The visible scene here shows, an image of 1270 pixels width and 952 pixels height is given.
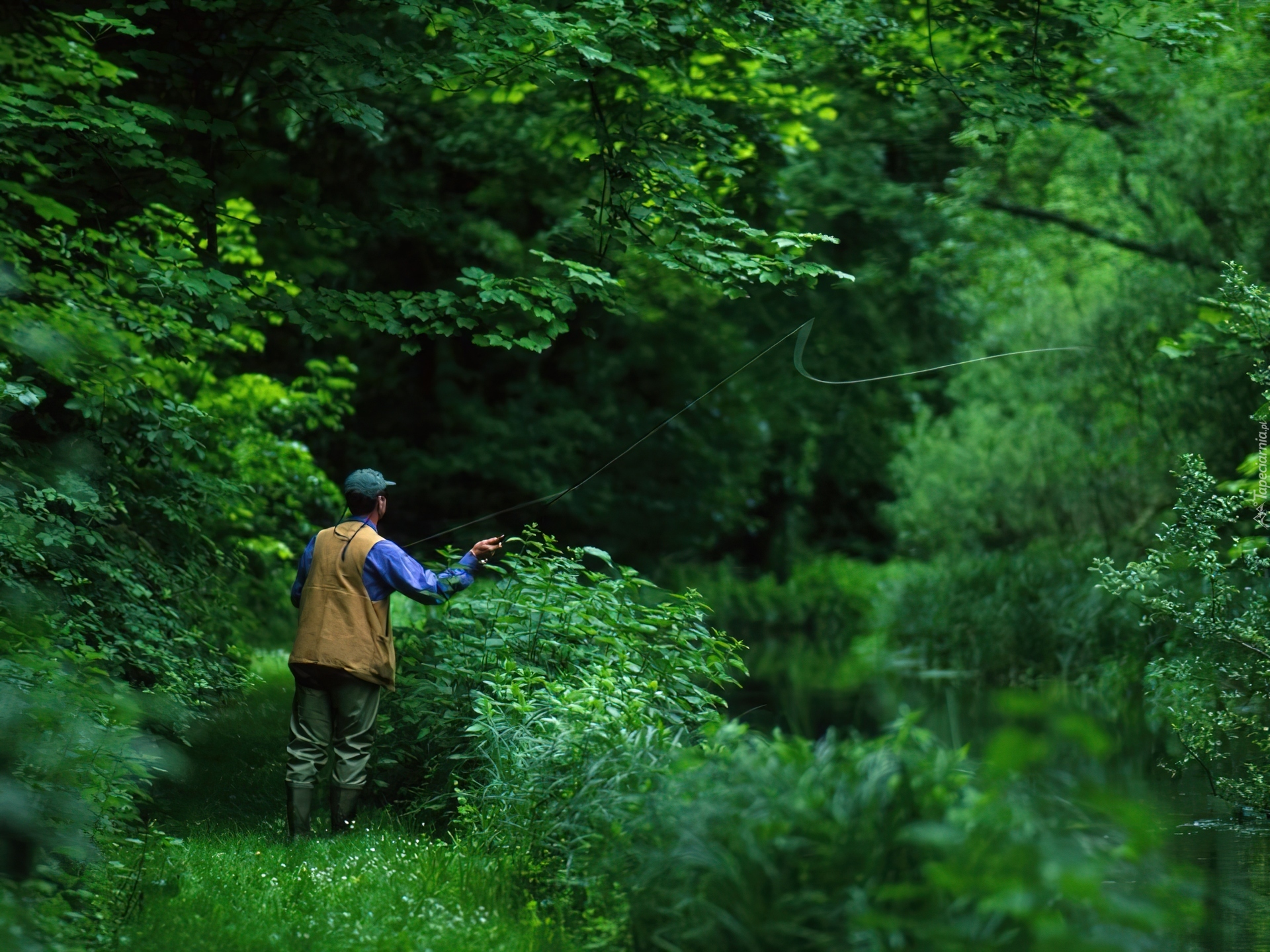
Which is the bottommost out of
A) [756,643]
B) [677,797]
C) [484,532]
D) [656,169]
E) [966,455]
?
[756,643]

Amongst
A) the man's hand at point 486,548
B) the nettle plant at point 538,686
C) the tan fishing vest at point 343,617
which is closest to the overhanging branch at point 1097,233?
the nettle plant at point 538,686

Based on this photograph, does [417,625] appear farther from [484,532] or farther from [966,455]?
[966,455]

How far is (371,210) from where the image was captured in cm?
1877

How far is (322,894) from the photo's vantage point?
5066 millimetres

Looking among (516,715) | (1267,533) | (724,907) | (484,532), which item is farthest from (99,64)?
(484,532)

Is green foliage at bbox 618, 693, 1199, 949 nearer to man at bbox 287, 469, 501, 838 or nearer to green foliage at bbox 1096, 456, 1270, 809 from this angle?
man at bbox 287, 469, 501, 838

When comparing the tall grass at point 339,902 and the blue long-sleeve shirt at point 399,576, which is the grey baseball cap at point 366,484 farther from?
the tall grass at point 339,902

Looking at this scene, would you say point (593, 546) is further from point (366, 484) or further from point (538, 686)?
point (366, 484)

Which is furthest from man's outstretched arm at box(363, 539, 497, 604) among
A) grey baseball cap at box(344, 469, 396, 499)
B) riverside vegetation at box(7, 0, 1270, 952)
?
riverside vegetation at box(7, 0, 1270, 952)

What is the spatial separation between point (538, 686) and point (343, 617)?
108cm

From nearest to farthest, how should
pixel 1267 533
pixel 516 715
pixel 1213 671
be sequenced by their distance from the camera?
1. pixel 516 715
2. pixel 1213 671
3. pixel 1267 533

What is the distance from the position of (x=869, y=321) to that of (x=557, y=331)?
18417mm

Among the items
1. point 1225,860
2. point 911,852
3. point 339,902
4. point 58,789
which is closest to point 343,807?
point 339,902

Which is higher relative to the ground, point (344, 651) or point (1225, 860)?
point (344, 651)
